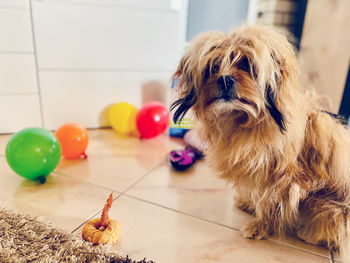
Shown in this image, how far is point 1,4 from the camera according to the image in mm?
1664

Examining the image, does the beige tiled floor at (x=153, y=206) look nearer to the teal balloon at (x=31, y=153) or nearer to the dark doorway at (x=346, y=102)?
the teal balloon at (x=31, y=153)

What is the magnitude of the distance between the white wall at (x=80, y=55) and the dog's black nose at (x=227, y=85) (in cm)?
131

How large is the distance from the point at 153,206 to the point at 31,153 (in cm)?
57

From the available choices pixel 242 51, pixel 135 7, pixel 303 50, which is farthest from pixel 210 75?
pixel 303 50

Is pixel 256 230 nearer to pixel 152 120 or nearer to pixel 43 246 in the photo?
pixel 43 246

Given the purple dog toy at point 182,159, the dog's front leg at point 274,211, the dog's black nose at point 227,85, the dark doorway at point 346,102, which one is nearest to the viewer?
the dog's black nose at point 227,85

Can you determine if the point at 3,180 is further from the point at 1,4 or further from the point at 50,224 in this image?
the point at 1,4

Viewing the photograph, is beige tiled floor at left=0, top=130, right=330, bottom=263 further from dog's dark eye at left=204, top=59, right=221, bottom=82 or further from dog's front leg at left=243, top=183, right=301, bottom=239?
dog's dark eye at left=204, top=59, right=221, bottom=82

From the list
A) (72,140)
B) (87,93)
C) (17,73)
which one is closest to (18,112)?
(17,73)

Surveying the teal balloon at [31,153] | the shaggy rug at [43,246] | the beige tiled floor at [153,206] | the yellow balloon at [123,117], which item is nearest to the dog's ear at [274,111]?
the beige tiled floor at [153,206]

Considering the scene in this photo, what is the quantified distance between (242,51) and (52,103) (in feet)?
4.90

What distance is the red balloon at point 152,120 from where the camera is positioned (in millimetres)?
1825

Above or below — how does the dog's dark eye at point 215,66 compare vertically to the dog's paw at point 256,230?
above

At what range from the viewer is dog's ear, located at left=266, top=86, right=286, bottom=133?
2.81ft
